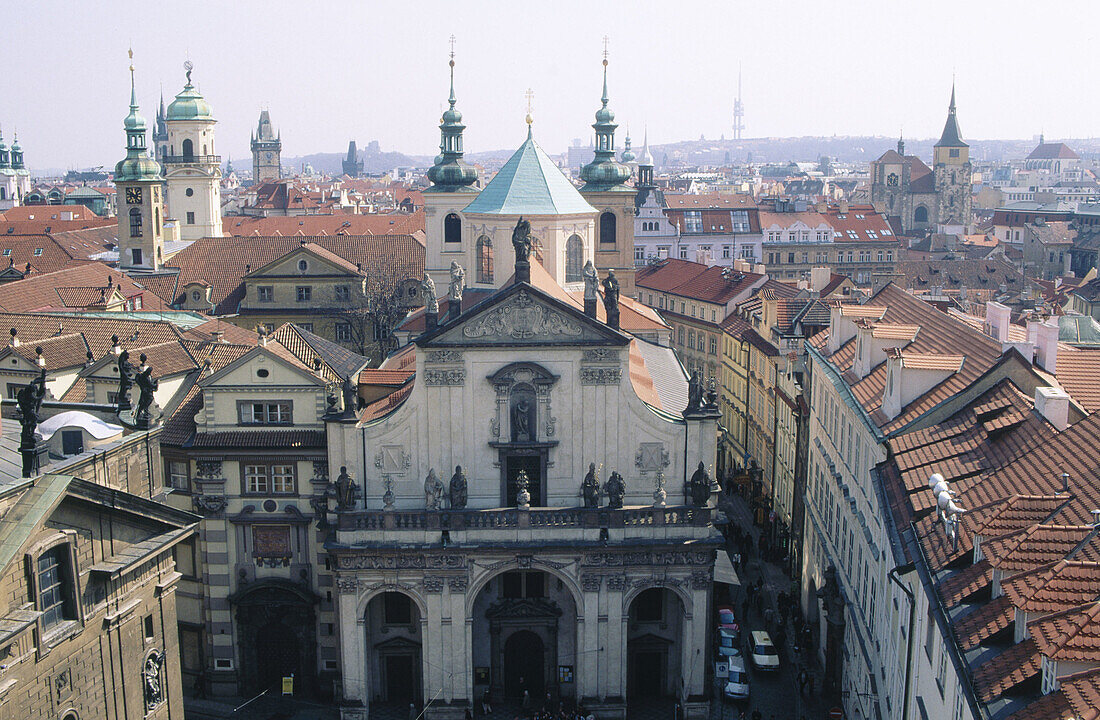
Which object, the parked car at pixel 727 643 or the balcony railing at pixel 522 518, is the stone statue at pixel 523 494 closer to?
the balcony railing at pixel 522 518

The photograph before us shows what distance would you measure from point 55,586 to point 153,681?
504cm

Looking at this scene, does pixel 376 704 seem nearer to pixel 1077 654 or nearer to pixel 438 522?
pixel 438 522

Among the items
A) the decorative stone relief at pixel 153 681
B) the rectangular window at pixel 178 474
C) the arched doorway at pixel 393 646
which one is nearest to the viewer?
the decorative stone relief at pixel 153 681

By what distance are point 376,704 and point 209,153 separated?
3491 inches

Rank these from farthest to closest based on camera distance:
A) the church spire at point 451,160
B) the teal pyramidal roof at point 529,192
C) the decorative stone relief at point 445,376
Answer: the church spire at point 451,160, the teal pyramidal roof at point 529,192, the decorative stone relief at point 445,376

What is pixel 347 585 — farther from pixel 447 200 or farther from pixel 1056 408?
pixel 447 200

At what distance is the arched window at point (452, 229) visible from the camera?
78.4 meters

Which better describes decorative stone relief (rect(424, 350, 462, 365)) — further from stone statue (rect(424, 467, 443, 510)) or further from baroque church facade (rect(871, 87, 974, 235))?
baroque church facade (rect(871, 87, 974, 235))

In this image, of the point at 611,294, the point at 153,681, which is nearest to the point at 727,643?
the point at 611,294

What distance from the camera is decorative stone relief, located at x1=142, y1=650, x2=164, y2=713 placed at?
3116 cm

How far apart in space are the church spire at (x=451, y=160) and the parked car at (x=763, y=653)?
128ft

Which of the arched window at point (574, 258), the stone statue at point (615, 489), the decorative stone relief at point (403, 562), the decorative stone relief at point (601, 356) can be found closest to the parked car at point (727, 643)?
the stone statue at point (615, 489)

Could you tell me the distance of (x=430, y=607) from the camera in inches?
1725

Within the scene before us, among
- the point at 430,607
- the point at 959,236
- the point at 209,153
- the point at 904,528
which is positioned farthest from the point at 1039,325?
the point at 959,236
